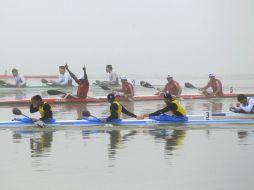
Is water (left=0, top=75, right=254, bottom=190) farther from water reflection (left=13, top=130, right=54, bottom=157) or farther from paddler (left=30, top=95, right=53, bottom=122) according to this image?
paddler (left=30, top=95, right=53, bottom=122)

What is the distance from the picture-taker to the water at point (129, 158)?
1287 cm

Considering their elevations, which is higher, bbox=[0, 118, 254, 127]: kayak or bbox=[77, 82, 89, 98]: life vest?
bbox=[77, 82, 89, 98]: life vest

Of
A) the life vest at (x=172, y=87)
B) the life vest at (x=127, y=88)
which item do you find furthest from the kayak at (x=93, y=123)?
the life vest at (x=172, y=87)

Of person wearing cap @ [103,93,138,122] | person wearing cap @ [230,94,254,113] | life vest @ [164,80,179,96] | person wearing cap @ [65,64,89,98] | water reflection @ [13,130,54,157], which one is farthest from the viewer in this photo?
life vest @ [164,80,179,96]

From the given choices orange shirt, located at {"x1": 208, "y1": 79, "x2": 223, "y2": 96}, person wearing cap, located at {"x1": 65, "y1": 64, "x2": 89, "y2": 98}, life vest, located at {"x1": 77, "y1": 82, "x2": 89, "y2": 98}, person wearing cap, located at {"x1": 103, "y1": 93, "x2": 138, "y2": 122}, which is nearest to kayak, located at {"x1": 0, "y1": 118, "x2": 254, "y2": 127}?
person wearing cap, located at {"x1": 103, "y1": 93, "x2": 138, "y2": 122}

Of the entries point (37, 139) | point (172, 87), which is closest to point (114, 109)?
point (37, 139)

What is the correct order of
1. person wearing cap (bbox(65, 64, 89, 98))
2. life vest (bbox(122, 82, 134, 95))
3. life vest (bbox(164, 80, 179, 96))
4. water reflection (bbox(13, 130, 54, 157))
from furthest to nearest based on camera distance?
life vest (bbox(164, 80, 179, 96)) → life vest (bbox(122, 82, 134, 95)) → person wearing cap (bbox(65, 64, 89, 98)) → water reflection (bbox(13, 130, 54, 157))

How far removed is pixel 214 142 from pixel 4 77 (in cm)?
4743

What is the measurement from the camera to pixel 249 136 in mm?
18938

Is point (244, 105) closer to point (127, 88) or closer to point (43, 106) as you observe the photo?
point (43, 106)

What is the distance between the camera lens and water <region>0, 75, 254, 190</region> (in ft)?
42.2

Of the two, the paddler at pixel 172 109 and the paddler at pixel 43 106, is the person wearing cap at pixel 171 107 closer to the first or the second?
the paddler at pixel 172 109

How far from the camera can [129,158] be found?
1532 cm

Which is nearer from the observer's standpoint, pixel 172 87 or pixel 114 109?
pixel 114 109
